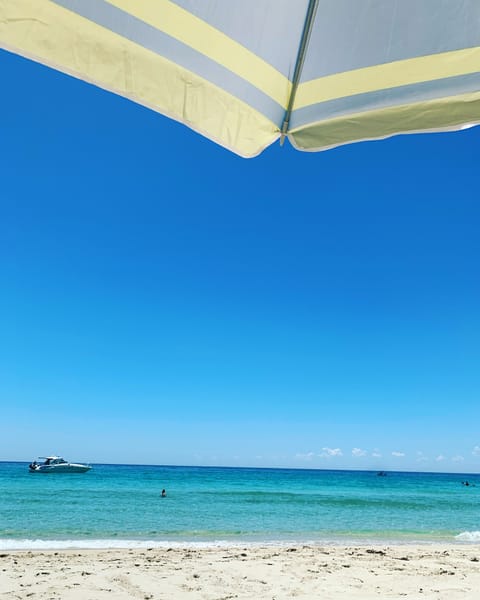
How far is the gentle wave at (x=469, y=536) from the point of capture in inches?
527

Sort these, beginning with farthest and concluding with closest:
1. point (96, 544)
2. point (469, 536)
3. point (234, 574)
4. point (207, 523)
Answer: point (207, 523)
point (469, 536)
point (96, 544)
point (234, 574)

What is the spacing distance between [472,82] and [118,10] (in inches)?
43.3

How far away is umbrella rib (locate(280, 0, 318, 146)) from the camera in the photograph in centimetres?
168

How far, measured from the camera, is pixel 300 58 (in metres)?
1.72

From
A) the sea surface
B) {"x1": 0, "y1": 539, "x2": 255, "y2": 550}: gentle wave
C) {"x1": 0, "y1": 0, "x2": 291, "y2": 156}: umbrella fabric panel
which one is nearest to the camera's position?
{"x1": 0, "y1": 0, "x2": 291, "y2": 156}: umbrella fabric panel

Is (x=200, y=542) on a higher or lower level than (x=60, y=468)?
higher

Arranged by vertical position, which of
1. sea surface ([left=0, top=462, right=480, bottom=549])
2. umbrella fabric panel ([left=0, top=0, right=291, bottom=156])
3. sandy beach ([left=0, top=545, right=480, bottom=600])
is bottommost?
sea surface ([left=0, top=462, right=480, bottom=549])

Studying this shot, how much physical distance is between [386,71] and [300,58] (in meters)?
0.32

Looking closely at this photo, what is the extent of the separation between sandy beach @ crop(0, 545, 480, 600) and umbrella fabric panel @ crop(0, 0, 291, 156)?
18.5ft

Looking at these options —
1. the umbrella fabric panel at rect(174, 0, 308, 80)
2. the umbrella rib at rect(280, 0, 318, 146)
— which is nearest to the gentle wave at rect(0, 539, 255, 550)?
the umbrella rib at rect(280, 0, 318, 146)

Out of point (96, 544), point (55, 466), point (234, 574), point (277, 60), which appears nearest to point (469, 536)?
point (234, 574)

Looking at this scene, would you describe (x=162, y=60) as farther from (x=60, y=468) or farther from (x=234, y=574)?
(x=60, y=468)

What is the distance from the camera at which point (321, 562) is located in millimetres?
8023

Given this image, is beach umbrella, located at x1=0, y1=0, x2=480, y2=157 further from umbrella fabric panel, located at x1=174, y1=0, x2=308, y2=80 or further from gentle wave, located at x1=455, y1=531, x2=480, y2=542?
gentle wave, located at x1=455, y1=531, x2=480, y2=542
